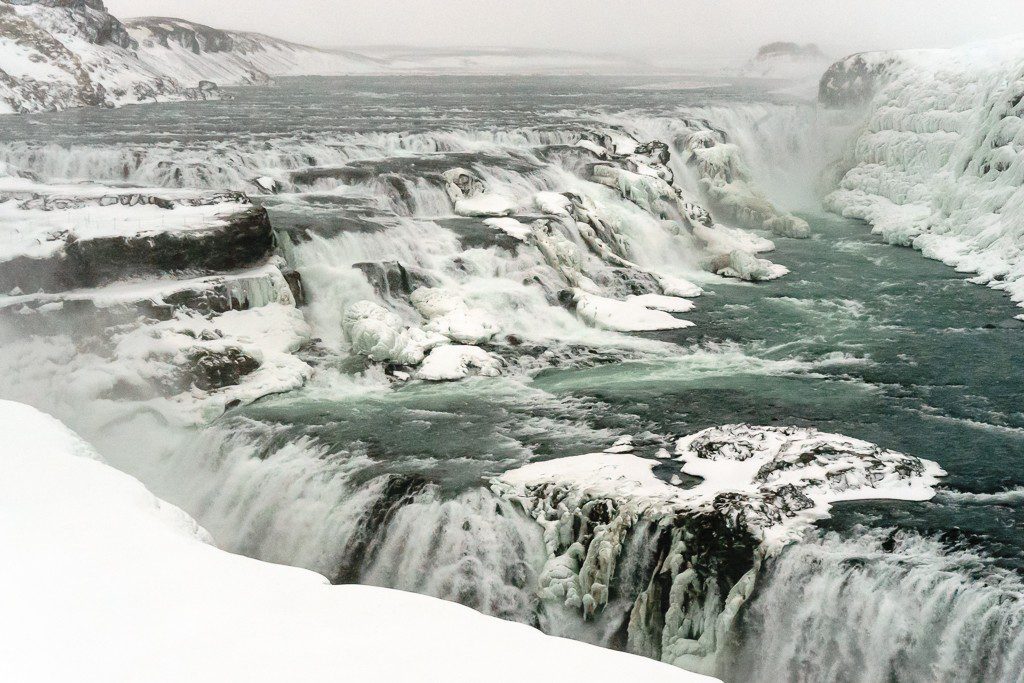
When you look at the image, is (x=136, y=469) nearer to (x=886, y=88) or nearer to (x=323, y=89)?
(x=886, y=88)

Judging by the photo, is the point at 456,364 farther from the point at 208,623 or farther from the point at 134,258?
the point at 208,623

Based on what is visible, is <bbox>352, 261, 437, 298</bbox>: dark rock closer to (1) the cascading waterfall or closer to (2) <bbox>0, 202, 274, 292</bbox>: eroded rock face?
(2) <bbox>0, 202, 274, 292</bbox>: eroded rock face

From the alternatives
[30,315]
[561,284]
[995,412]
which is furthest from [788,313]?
[30,315]

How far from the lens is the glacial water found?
5082mm

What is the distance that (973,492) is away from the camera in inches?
236

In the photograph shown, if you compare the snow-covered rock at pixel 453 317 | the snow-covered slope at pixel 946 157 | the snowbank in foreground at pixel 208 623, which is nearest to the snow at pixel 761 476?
the snowbank in foreground at pixel 208 623

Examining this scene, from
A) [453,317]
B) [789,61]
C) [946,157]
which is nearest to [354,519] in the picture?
[453,317]

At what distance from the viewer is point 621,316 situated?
10.4m

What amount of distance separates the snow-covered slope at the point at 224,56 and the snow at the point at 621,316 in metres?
18.5

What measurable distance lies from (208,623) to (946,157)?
1677 centimetres

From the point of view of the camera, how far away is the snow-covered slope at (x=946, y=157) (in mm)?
13523

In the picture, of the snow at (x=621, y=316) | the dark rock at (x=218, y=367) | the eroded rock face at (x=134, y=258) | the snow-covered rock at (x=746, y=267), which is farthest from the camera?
the snow-covered rock at (x=746, y=267)

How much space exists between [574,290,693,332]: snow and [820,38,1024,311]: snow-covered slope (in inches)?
187

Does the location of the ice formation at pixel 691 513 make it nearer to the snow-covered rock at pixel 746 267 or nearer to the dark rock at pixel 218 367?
the dark rock at pixel 218 367
